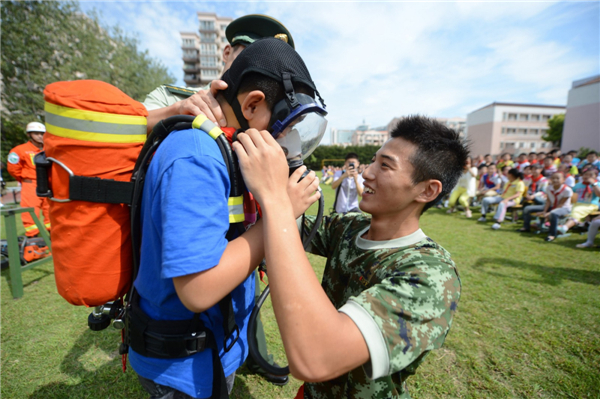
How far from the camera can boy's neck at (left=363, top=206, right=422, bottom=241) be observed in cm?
172

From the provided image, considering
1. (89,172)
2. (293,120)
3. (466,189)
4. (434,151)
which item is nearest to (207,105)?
(293,120)

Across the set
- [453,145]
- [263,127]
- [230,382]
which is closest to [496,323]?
[453,145]

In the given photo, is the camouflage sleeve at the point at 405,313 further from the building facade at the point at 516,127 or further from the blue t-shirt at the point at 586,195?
the building facade at the point at 516,127

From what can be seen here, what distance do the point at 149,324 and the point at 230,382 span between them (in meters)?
0.65

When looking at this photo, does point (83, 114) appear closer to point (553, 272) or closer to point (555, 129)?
point (553, 272)

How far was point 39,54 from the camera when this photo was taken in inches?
795

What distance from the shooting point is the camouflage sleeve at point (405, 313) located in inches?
38.0

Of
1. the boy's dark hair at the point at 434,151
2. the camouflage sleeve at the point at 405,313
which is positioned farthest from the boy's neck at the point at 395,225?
the camouflage sleeve at the point at 405,313

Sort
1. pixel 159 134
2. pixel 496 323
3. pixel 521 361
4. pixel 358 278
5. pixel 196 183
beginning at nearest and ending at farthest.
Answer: pixel 196 183
pixel 159 134
pixel 358 278
pixel 521 361
pixel 496 323

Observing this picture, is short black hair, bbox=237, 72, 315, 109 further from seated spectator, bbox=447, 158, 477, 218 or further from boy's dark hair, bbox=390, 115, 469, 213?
seated spectator, bbox=447, 158, 477, 218

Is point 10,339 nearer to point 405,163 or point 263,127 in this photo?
point 263,127

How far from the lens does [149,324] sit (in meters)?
1.26

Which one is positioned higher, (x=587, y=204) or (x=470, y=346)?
(x=587, y=204)

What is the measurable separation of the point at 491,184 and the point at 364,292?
15078mm
